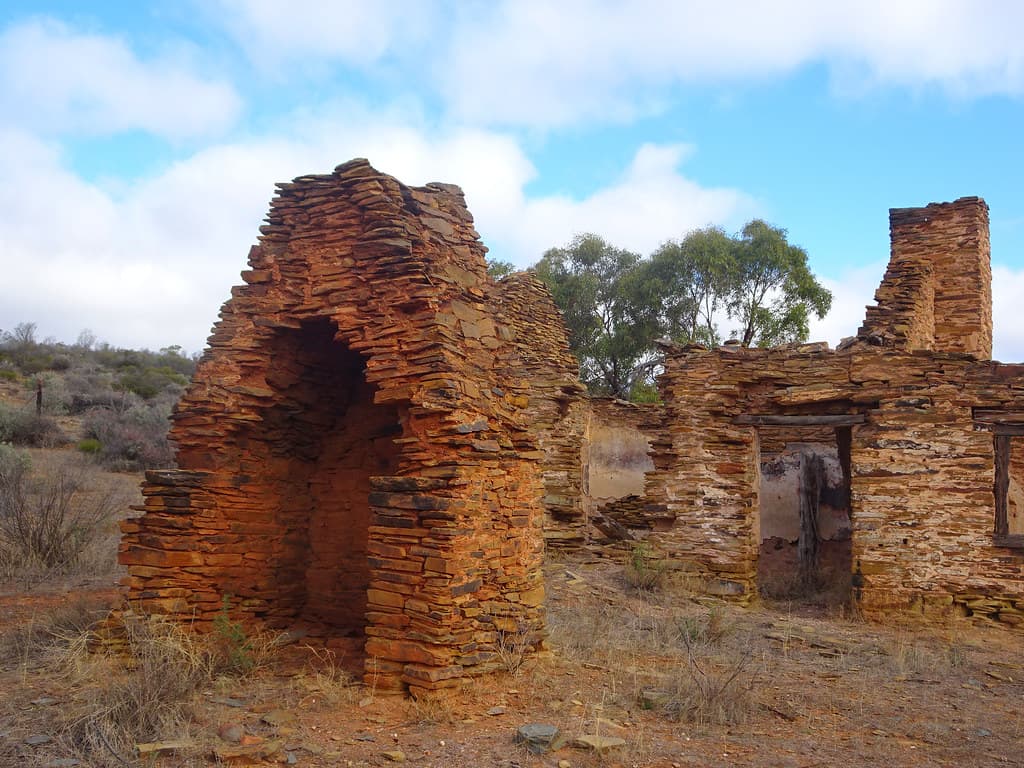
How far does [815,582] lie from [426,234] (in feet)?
32.1

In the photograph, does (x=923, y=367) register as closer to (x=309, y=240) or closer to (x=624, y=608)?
(x=624, y=608)

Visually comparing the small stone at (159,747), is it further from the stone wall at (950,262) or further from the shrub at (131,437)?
the shrub at (131,437)

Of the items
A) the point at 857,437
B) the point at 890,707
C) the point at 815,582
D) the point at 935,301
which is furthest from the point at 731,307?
the point at 890,707

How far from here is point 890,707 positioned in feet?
19.3

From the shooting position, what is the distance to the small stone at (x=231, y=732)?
14.8ft

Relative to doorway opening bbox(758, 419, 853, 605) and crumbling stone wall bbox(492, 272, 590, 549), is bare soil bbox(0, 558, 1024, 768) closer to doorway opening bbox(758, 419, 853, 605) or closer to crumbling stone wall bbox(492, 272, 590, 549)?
crumbling stone wall bbox(492, 272, 590, 549)

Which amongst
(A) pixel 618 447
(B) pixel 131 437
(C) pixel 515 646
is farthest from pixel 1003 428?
(B) pixel 131 437

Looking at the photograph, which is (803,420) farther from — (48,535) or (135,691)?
(48,535)

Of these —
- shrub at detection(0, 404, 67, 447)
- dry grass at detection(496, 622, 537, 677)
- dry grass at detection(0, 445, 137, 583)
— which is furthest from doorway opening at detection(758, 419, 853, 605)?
shrub at detection(0, 404, 67, 447)

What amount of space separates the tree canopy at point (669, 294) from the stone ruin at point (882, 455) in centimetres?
1261

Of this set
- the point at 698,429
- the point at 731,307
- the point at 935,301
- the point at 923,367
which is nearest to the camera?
the point at 923,367

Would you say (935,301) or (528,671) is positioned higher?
(935,301)

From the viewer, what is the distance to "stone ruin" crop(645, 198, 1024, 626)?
9844 mm

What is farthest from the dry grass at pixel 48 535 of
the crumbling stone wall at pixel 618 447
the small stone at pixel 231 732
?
the crumbling stone wall at pixel 618 447
